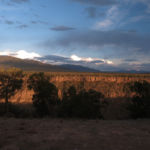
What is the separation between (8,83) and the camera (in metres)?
18.8

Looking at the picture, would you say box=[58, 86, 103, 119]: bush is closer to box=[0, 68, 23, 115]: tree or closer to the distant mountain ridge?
box=[0, 68, 23, 115]: tree

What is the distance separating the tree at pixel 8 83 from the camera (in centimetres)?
1827

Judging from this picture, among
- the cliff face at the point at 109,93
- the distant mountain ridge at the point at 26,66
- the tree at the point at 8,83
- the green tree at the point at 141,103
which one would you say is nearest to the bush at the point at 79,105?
the green tree at the point at 141,103

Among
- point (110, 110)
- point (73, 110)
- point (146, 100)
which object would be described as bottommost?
point (110, 110)

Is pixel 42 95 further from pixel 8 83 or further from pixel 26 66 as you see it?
pixel 26 66

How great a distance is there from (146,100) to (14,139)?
1622cm

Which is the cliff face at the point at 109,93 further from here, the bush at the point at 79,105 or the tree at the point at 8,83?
the tree at the point at 8,83

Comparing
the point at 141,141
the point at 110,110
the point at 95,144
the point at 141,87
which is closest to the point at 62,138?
the point at 95,144

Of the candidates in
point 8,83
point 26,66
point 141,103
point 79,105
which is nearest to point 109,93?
point 141,103

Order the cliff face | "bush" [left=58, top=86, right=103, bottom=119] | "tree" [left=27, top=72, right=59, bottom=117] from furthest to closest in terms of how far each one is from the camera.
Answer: the cliff face
"tree" [left=27, top=72, right=59, bottom=117]
"bush" [left=58, top=86, right=103, bottom=119]

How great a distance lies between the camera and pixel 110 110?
106ft

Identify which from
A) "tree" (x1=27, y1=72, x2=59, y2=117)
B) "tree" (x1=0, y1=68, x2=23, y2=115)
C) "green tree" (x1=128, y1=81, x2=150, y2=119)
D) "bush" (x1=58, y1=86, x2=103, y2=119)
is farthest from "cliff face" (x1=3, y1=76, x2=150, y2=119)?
"tree" (x1=0, y1=68, x2=23, y2=115)

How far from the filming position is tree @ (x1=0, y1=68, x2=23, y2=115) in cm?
1827

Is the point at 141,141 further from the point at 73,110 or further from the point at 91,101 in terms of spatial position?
the point at 91,101
